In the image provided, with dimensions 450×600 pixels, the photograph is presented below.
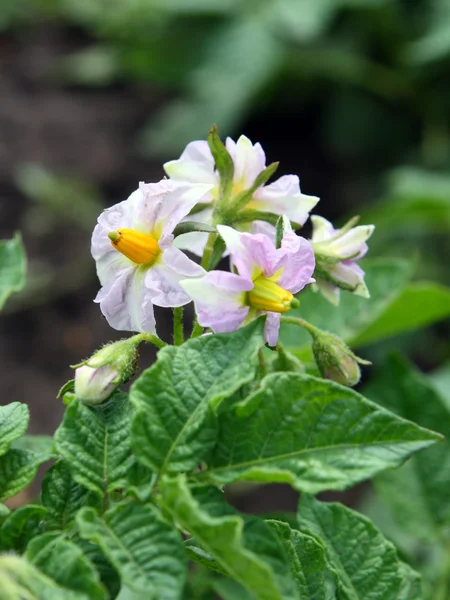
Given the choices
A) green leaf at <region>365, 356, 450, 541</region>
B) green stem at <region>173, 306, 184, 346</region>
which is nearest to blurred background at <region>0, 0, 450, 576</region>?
green leaf at <region>365, 356, 450, 541</region>

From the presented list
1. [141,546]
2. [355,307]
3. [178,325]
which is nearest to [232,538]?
[141,546]

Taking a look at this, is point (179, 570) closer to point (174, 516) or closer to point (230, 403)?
point (174, 516)

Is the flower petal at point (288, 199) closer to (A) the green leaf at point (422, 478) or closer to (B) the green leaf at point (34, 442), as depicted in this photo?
(B) the green leaf at point (34, 442)

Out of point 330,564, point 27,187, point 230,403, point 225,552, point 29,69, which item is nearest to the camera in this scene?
point 225,552

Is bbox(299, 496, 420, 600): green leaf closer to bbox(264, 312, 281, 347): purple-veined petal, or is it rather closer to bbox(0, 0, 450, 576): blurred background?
bbox(264, 312, 281, 347): purple-veined petal

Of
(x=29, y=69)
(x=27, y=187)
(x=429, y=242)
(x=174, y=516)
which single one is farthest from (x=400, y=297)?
(x=29, y=69)

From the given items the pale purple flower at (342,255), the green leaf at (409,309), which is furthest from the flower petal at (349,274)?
the green leaf at (409,309)
